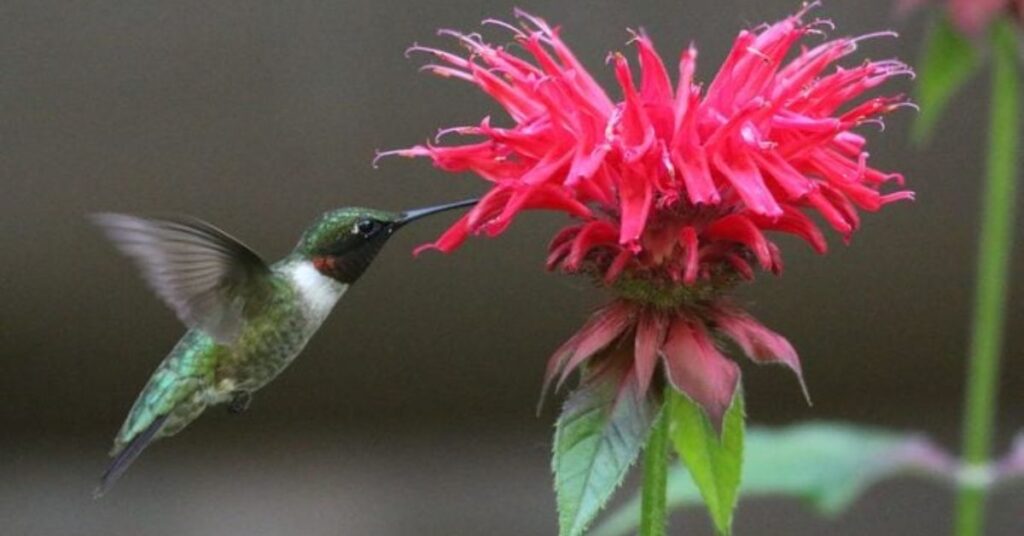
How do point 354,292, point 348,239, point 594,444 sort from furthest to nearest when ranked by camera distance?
point 354,292 → point 348,239 → point 594,444

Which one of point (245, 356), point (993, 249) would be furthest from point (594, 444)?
point (245, 356)

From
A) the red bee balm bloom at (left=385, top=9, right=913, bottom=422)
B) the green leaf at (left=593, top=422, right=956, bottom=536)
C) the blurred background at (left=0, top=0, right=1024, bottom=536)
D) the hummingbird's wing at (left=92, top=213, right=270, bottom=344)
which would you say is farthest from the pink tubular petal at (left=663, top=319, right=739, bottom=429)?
the blurred background at (left=0, top=0, right=1024, bottom=536)

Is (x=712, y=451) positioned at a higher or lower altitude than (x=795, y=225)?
lower

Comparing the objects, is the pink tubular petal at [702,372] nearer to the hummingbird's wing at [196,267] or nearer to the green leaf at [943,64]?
the green leaf at [943,64]

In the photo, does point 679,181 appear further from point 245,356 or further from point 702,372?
point 245,356

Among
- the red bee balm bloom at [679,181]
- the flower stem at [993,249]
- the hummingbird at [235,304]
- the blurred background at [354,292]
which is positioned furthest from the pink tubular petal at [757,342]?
the blurred background at [354,292]

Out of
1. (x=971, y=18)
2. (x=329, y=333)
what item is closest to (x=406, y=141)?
(x=329, y=333)

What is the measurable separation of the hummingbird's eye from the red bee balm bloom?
5.5 inches

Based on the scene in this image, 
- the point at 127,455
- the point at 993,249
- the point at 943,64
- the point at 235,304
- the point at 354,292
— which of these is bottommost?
the point at 354,292

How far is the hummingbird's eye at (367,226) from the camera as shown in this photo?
116cm

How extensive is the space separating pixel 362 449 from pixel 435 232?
49 cm

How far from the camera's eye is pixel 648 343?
973mm

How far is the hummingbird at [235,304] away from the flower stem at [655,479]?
26 centimetres

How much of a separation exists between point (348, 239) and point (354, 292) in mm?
1355
